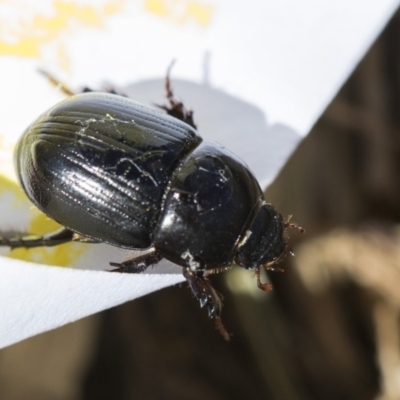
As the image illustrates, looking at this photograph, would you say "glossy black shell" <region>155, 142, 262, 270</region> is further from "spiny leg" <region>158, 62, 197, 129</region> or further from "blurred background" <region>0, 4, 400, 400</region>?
"blurred background" <region>0, 4, 400, 400</region>

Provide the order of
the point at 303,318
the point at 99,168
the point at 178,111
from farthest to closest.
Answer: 1. the point at 303,318
2. the point at 178,111
3. the point at 99,168

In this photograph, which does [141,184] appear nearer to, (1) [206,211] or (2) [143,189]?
(2) [143,189]

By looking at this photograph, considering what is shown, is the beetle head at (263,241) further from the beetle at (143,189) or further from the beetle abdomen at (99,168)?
the beetle abdomen at (99,168)

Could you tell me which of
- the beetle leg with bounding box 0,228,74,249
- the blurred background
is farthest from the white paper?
the blurred background

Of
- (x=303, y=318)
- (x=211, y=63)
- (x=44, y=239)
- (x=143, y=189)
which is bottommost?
(x=303, y=318)

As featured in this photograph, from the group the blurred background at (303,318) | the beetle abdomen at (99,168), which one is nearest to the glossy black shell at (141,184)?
the beetle abdomen at (99,168)

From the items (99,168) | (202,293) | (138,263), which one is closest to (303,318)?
(202,293)
